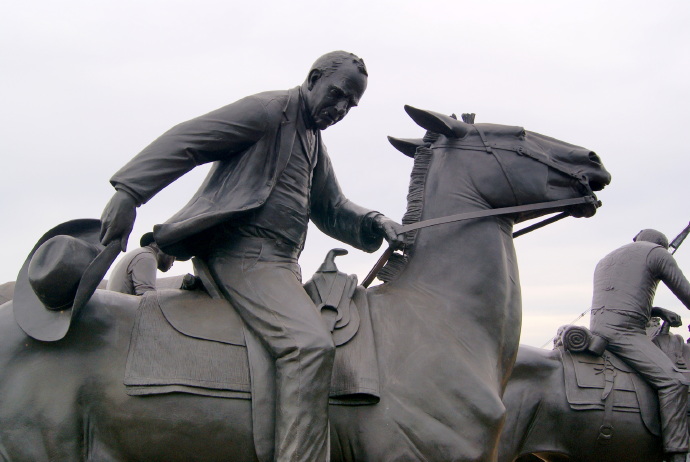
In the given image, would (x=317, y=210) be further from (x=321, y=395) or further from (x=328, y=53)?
(x=321, y=395)

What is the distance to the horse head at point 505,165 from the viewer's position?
17.9ft

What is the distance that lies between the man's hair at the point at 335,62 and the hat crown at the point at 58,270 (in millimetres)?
1733

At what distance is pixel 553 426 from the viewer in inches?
317

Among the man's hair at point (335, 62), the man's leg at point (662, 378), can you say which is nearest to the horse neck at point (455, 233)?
the man's hair at point (335, 62)

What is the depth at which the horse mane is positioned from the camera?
5.39 metres

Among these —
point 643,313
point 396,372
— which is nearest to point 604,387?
point 643,313

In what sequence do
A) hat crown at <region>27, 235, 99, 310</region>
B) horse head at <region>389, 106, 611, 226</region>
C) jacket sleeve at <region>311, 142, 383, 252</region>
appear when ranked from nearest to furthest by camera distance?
1. hat crown at <region>27, 235, 99, 310</region>
2. horse head at <region>389, 106, 611, 226</region>
3. jacket sleeve at <region>311, 142, 383, 252</region>

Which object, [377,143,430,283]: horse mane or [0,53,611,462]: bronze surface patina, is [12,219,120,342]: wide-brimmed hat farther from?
[377,143,430,283]: horse mane

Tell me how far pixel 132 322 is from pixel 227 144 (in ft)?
3.74

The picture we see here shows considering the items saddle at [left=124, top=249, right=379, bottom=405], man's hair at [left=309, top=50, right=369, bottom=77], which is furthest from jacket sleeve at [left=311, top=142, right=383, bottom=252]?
saddle at [left=124, top=249, right=379, bottom=405]

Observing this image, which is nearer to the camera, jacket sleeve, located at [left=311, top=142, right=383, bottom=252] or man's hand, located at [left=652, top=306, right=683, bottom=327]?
jacket sleeve, located at [left=311, top=142, right=383, bottom=252]

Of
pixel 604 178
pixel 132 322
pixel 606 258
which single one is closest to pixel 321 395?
pixel 132 322

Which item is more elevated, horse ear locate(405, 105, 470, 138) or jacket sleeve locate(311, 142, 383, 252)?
horse ear locate(405, 105, 470, 138)

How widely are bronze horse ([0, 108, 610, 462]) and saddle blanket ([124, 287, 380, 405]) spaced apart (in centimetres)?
6
